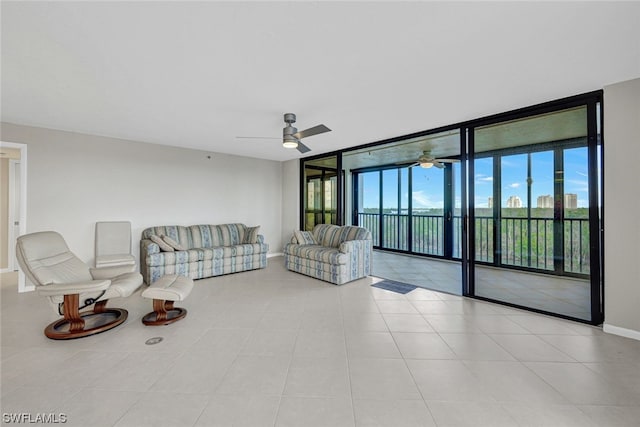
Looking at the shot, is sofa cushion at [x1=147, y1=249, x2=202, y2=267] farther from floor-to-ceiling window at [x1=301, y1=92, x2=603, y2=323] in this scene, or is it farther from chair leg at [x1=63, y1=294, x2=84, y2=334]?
floor-to-ceiling window at [x1=301, y1=92, x2=603, y2=323]

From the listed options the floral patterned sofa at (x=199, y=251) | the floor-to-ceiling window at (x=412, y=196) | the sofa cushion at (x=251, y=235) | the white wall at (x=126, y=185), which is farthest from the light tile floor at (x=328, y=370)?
the floor-to-ceiling window at (x=412, y=196)

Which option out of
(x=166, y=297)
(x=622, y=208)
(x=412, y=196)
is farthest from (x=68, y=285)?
(x=412, y=196)

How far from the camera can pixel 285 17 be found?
5.50ft

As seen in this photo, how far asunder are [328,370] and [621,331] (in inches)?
120

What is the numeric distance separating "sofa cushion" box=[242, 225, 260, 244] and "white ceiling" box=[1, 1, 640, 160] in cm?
267

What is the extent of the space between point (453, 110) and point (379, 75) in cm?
149

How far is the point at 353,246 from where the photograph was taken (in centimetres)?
452

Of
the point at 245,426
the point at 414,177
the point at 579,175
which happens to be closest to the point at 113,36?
→ the point at 245,426

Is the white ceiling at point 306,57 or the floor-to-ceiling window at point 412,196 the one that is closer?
the white ceiling at point 306,57

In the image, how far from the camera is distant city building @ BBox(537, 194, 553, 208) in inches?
125

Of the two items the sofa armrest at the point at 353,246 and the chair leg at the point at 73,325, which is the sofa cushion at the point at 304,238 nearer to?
the sofa armrest at the point at 353,246

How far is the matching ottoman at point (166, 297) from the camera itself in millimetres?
2789

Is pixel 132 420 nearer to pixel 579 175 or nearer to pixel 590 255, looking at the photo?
pixel 590 255

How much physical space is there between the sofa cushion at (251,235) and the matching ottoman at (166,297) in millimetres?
2388
